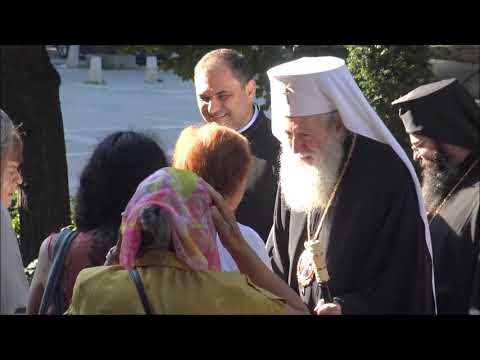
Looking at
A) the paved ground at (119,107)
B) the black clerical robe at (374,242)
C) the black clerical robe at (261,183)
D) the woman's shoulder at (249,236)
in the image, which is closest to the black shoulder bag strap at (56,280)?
the woman's shoulder at (249,236)

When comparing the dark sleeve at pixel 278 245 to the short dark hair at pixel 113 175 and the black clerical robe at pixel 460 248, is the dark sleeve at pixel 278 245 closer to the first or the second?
the black clerical robe at pixel 460 248

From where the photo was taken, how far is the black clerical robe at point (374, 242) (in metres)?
3.26

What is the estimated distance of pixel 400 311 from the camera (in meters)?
3.28

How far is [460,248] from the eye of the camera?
131 inches

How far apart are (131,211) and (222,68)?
2080 mm

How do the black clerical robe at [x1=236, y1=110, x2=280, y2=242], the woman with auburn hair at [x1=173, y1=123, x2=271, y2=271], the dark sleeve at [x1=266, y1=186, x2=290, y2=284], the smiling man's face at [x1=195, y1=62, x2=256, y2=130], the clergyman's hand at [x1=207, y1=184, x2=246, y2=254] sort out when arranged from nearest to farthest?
the clergyman's hand at [x1=207, y1=184, x2=246, y2=254], the woman with auburn hair at [x1=173, y1=123, x2=271, y2=271], the dark sleeve at [x1=266, y1=186, x2=290, y2=284], the black clerical robe at [x1=236, y1=110, x2=280, y2=242], the smiling man's face at [x1=195, y1=62, x2=256, y2=130]

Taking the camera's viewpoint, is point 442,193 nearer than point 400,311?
No

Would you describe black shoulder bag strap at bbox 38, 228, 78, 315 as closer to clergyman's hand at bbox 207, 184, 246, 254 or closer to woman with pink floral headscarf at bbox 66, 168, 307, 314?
woman with pink floral headscarf at bbox 66, 168, 307, 314

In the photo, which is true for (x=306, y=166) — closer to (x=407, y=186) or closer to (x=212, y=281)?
(x=407, y=186)

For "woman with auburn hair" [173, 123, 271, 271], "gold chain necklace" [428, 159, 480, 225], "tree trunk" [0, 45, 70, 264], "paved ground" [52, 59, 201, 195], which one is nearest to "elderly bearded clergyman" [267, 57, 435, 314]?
"gold chain necklace" [428, 159, 480, 225]

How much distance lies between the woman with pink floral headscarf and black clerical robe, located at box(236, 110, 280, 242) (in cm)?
173

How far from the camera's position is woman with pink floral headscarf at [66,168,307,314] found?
2363 mm

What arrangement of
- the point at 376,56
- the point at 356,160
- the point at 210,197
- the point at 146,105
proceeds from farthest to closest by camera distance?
the point at 146,105
the point at 376,56
the point at 356,160
the point at 210,197
